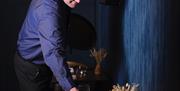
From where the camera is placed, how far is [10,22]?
12.7 feet

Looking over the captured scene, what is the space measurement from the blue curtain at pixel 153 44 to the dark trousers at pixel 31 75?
22.1 inches

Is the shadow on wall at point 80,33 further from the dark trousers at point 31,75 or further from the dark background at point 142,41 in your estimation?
the dark trousers at point 31,75

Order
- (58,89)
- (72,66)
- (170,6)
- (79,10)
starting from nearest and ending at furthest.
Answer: (170,6), (58,89), (72,66), (79,10)

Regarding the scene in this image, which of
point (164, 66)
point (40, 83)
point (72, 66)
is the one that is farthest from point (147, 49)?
point (72, 66)

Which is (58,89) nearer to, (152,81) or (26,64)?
(26,64)

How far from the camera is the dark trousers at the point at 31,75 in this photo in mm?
2285

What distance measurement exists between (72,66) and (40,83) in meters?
0.93

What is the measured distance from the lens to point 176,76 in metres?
2.00

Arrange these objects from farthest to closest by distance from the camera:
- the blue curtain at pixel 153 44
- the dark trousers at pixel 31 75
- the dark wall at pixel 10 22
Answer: the dark wall at pixel 10 22 < the dark trousers at pixel 31 75 < the blue curtain at pixel 153 44

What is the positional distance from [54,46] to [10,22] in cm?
216

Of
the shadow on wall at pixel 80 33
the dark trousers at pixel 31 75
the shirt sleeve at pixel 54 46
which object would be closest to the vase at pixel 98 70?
the shadow on wall at pixel 80 33

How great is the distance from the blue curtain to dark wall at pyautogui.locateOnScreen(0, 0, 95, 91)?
50.5 inches

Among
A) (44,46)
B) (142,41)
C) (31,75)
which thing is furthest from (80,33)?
(44,46)

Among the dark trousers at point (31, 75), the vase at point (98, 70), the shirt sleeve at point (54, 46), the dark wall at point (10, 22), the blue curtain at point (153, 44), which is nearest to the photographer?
the shirt sleeve at point (54, 46)
